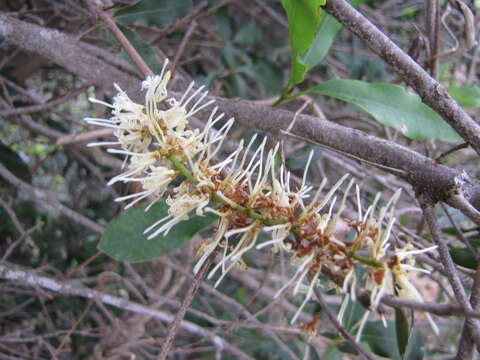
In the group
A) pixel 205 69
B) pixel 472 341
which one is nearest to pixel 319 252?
pixel 472 341

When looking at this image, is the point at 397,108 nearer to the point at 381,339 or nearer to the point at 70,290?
the point at 381,339

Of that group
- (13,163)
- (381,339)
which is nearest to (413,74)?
(381,339)

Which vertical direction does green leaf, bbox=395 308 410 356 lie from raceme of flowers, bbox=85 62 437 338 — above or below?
below

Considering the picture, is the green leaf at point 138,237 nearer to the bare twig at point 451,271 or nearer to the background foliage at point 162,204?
the background foliage at point 162,204

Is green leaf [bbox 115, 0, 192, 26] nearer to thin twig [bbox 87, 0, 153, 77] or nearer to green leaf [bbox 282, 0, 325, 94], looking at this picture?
thin twig [bbox 87, 0, 153, 77]

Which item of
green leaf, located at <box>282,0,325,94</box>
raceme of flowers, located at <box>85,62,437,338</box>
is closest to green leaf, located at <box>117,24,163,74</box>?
green leaf, located at <box>282,0,325,94</box>

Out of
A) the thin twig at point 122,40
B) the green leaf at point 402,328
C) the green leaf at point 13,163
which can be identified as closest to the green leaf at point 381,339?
the green leaf at point 402,328

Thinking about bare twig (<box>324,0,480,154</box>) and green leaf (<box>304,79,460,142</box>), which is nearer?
bare twig (<box>324,0,480,154</box>)
